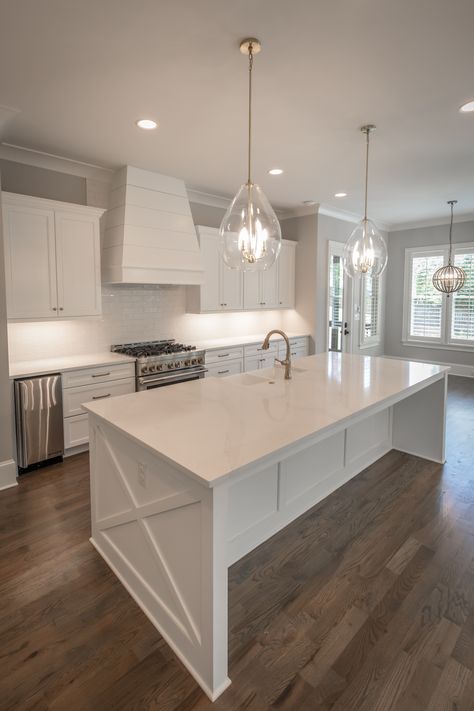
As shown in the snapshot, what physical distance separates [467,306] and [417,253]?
53.0 inches

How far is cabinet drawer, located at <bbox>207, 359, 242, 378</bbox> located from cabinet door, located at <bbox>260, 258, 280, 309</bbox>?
1.16 metres

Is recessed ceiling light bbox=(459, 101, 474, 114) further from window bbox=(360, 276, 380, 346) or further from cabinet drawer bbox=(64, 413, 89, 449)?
window bbox=(360, 276, 380, 346)

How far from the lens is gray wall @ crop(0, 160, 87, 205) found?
355cm

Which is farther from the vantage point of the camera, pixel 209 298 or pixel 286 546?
pixel 209 298

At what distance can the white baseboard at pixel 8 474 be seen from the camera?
3119mm

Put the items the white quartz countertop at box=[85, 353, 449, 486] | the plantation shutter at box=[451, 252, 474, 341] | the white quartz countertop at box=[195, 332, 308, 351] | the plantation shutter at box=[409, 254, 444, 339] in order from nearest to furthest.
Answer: the white quartz countertop at box=[85, 353, 449, 486]
the white quartz countertop at box=[195, 332, 308, 351]
the plantation shutter at box=[451, 252, 474, 341]
the plantation shutter at box=[409, 254, 444, 339]

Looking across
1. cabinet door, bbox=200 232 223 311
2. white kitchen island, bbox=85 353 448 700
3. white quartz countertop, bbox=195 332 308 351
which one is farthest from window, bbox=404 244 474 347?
white kitchen island, bbox=85 353 448 700

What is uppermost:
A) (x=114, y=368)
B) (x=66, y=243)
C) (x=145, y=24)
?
(x=145, y=24)

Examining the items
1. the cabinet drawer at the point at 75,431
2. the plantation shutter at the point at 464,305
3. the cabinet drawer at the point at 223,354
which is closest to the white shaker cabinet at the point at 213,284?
the cabinet drawer at the point at 223,354

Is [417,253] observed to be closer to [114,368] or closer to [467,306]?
[467,306]

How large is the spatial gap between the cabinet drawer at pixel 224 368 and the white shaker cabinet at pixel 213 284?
2.37 ft

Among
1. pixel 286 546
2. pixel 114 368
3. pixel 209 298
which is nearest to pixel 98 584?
pixel 286 546

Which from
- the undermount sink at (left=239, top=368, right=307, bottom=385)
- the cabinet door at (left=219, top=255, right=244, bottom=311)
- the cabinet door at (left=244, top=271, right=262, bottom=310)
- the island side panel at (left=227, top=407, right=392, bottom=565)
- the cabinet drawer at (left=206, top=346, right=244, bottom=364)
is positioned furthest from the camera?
the cabinet door at (left=244, top=271, right=262, bottom=310)

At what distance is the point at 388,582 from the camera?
6.97ft
